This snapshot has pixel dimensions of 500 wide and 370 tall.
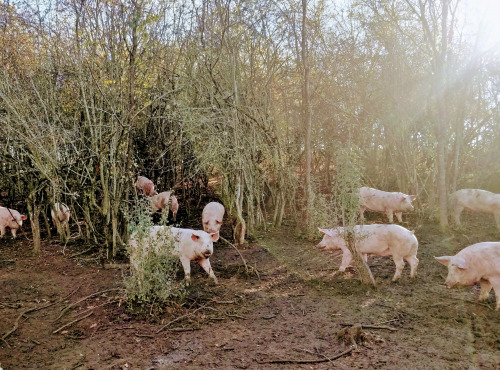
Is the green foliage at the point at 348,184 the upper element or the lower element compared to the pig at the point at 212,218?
upper

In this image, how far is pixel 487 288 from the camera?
6.10 meters

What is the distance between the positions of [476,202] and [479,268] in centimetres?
471

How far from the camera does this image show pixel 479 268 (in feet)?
19.6

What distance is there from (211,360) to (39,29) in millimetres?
8339

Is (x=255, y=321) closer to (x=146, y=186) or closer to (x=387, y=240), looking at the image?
(x=387, y=240)

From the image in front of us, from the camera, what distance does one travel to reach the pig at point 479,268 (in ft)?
19.1

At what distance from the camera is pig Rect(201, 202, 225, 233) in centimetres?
997

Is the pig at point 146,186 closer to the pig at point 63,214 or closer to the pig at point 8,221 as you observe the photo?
the pig at point 63,214

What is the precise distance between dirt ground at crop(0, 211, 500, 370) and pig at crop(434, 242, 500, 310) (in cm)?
26

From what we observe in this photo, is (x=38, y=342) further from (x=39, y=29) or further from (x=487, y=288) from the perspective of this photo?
(x=39, y=29)

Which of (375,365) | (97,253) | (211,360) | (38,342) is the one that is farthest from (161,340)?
(97,253)

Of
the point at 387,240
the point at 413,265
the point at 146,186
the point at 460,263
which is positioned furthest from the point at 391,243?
the point at 146,186

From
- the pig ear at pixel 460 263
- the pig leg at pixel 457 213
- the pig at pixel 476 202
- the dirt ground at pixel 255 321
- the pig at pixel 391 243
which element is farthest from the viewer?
the pig leg at pixel 457 213

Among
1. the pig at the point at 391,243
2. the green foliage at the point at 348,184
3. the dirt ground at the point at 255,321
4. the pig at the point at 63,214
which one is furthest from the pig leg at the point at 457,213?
the pig at the point at 63,214
